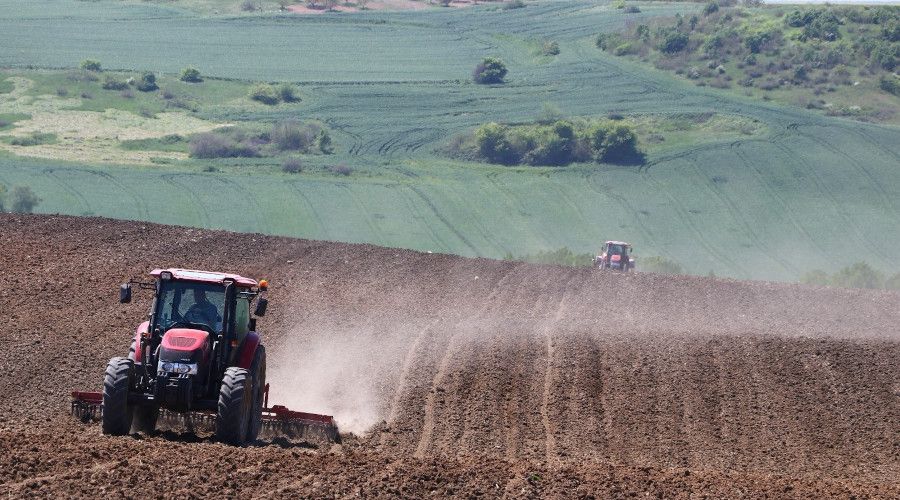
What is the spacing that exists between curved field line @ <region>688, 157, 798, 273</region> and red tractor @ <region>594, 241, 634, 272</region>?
56.3ft

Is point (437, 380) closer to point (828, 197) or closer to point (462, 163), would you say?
point (828, 197)

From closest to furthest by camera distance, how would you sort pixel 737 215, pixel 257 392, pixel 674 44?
1. pixel 257 392
2. pixel 737 215
3. pixel 674 44

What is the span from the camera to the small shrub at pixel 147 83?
79125mm

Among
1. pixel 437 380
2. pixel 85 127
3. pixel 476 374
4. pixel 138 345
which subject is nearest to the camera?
pixel 138 345

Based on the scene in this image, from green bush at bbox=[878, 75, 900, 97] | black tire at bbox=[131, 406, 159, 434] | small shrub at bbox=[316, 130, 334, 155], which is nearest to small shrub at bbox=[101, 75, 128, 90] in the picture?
small shrub at bbox=[316, 130, 334, 155]

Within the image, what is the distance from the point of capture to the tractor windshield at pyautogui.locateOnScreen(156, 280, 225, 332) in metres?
16.4

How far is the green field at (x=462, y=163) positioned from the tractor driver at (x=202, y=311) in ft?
122

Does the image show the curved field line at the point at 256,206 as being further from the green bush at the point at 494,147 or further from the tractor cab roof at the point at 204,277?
the tractor cab roof at the point at 204,277

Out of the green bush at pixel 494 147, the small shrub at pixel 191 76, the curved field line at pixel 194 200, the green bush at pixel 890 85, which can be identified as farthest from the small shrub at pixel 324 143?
the green bush at pixel 890 85

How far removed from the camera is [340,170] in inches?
2574

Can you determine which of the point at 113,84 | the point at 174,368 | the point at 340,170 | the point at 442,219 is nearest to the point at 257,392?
the point at 174,368

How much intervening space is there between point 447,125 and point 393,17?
20.7 meters

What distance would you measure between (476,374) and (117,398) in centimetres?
777

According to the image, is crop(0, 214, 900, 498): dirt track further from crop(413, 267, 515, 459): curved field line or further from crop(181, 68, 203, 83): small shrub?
crop(181, 68, 203, 83): small shrub
